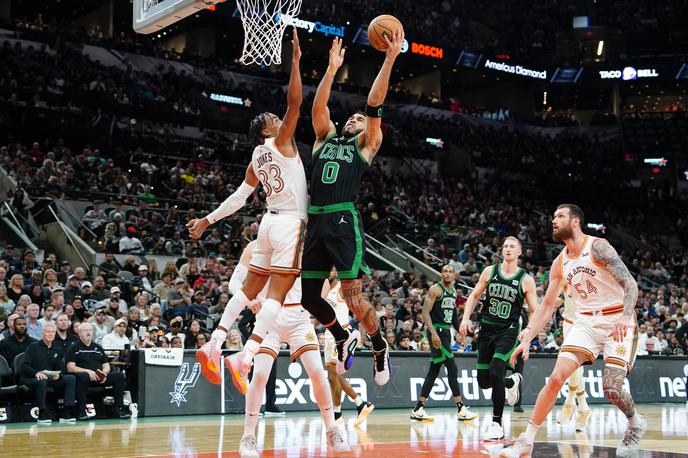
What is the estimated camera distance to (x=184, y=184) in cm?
2523

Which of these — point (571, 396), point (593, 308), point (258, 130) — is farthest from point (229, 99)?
point (593, 308)

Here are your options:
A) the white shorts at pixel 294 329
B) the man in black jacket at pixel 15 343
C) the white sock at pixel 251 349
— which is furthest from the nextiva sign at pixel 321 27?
the white sock at pixel 251 349

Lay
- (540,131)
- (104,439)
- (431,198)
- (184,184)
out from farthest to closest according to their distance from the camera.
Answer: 1. (540,131)
2. (431,198)
3. (184,184)
4. (104,439)

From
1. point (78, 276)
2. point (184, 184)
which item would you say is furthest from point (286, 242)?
point (184, 184)

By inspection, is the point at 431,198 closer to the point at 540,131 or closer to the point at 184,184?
the point at 184,184

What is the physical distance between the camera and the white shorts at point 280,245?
23.9 ft

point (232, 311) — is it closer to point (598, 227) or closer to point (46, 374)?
point (46, 374)

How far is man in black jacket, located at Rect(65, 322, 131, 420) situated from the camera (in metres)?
12.4

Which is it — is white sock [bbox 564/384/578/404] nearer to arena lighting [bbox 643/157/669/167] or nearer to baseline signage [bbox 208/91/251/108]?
baseline signage [bbox 208/91/251/108]

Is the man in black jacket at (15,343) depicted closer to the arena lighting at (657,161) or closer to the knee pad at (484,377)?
the knee pad at (484,377)

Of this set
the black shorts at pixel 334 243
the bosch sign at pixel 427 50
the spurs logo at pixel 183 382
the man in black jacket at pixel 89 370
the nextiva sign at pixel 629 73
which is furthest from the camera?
the nextiva sign at pixel 629 73

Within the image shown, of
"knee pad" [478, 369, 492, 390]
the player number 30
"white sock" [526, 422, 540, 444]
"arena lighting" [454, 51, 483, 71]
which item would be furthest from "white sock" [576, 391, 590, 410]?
"arena lighting" [454, 51, 483, 71]

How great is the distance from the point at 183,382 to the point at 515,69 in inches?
1546

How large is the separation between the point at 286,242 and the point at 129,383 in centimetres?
700
